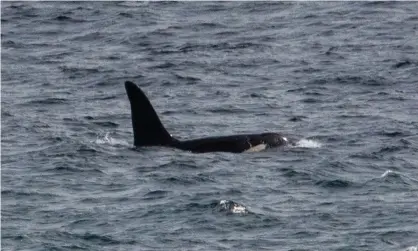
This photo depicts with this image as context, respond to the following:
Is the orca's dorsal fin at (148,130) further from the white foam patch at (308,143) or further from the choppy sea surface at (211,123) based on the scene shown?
the white foam patch at (308,143)

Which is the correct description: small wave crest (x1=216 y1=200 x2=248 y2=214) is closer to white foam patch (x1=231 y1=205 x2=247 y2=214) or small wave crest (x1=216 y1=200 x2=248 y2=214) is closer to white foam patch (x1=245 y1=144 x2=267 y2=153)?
white foam patch (x1=231 y1=205 x2=247 y2=214)

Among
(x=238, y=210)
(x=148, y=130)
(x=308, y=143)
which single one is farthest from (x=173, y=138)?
(x=238, y=210)

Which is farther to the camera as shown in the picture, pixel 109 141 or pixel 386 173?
pixel 109 141

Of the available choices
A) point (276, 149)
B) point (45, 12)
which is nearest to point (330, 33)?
point (45, 12)

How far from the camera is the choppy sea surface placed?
826 inches

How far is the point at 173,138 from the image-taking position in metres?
27.8

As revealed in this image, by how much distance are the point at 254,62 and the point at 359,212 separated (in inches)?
630

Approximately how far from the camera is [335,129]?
28703 mm

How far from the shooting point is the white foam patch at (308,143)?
2719cm

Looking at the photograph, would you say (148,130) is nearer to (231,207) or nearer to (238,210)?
(231,207)

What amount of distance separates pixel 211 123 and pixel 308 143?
10.3 ft

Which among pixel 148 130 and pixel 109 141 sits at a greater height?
pixel 148 130

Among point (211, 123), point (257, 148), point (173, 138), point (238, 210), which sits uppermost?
point (238, 210)

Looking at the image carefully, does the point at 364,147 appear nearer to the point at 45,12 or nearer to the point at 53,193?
the point at 53,193
